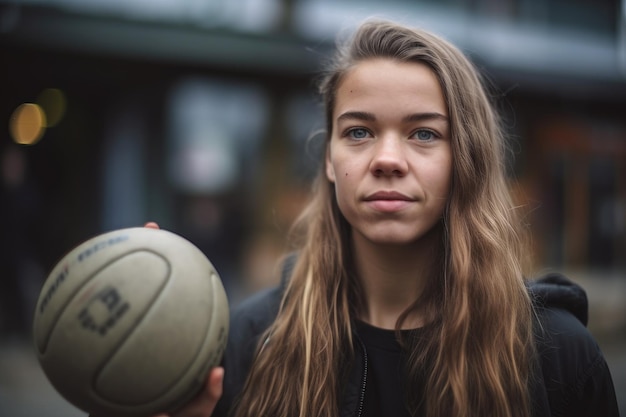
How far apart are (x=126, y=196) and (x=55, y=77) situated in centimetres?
188

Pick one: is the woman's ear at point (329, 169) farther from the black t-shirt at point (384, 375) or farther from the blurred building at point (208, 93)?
the blurred building at point (208, 93)

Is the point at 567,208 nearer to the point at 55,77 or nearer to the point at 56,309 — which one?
the point at 55,77

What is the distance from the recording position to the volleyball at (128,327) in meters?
1.62

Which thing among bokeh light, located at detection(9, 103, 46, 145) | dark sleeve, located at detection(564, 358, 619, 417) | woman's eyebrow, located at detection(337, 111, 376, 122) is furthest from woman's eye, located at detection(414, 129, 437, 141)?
bokeh light, located at detection(9, 103, 46, 145)

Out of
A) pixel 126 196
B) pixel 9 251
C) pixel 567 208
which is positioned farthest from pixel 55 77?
pixel 567 208

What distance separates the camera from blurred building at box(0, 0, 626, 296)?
754 cm

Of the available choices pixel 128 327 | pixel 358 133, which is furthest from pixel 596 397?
pixel 128 327

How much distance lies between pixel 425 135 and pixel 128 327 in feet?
3.71

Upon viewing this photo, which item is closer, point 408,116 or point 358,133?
point 408,116

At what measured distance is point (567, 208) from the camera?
11.0 metres

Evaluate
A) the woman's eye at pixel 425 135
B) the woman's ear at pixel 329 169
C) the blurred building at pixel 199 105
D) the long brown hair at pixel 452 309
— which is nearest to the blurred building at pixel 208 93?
the blurred building at pixel 199 105

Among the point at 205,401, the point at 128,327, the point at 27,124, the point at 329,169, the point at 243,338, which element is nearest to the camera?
the point at 128,327

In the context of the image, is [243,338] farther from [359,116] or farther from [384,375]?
[359,116]

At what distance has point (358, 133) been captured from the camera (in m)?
2.03
